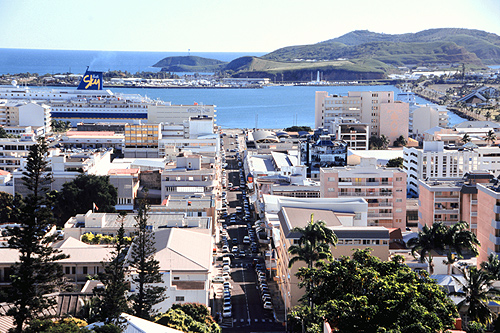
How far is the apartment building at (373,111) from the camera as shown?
38500mm

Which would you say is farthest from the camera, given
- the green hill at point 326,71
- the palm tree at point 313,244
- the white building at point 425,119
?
the green hill at point 326,71

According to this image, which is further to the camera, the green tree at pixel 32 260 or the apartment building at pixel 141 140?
the apartment building at pixel 141 140

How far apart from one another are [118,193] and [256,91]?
69875 mm

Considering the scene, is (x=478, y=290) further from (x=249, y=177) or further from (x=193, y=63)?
(x=193, y=63)

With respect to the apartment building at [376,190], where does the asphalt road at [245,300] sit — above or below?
below

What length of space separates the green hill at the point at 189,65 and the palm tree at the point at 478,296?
125 metres

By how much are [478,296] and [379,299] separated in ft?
8.90

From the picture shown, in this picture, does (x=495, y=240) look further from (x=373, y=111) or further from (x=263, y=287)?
(x=373, y=111)

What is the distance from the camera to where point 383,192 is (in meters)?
19.7

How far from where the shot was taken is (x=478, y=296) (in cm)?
1167

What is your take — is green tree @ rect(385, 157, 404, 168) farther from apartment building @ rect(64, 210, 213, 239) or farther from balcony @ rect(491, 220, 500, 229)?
balcony @ rect(491, 220, 500, 229)

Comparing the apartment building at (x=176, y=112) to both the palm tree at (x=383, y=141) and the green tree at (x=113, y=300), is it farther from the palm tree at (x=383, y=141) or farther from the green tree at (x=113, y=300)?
the green tree at (x=113, y=300)

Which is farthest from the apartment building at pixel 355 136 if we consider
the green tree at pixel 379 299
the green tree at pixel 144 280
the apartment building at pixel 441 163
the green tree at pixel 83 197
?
the green tree at pixel 379 299

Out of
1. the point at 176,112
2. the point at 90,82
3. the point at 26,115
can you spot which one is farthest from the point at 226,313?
the point at 90,82
